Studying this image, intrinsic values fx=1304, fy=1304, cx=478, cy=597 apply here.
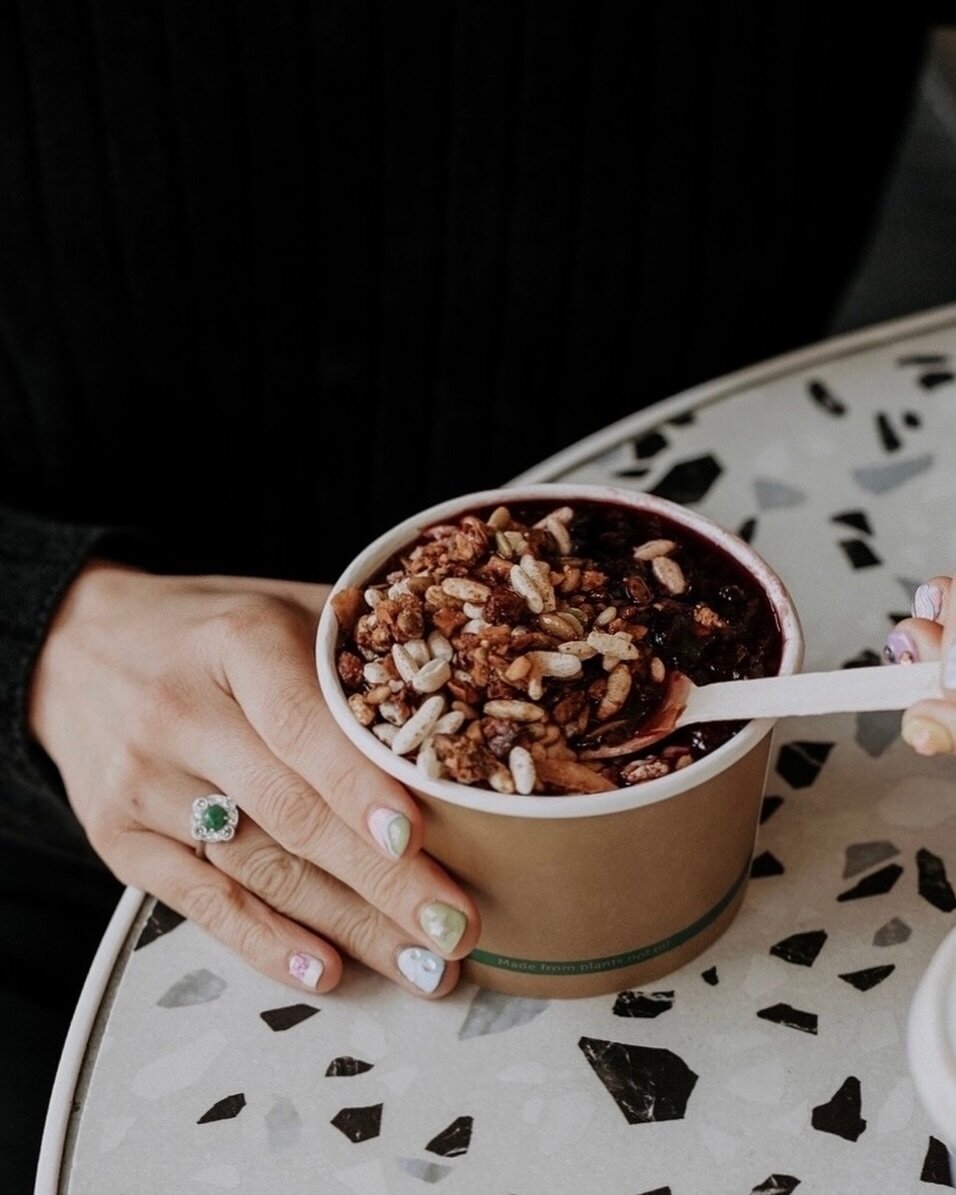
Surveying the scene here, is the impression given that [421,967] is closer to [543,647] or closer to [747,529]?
[543,647]

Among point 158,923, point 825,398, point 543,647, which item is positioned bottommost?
point 158,923

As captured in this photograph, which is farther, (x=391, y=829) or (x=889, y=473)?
(x=889, y=473)

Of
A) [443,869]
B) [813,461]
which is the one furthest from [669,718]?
[813,461]

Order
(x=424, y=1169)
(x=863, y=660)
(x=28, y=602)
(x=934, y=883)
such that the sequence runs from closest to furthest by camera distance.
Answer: (x=424, y=1169) → (x=934, y=883) → (x=863, y=660) → (x=28, y=602)

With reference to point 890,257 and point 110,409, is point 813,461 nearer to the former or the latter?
point 110,409

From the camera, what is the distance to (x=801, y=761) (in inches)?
31.2

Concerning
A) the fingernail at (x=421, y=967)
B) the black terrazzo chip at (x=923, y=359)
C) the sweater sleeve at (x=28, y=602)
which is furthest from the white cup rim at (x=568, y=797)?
the black terrazzo chip at (x=923, y=359)

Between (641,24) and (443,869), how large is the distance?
79 centimetres

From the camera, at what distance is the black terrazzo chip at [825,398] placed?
1051 mm

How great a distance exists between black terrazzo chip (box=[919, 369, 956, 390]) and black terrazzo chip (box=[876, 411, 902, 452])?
5 centimetres

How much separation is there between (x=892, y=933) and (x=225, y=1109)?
14.0 inches

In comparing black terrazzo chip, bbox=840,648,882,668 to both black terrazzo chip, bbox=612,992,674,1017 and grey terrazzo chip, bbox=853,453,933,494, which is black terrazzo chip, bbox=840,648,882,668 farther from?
black terrazzo chip, bbox=612,992,674,1017

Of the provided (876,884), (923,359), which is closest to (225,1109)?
(876,884)

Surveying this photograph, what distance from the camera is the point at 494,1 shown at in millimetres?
1071
